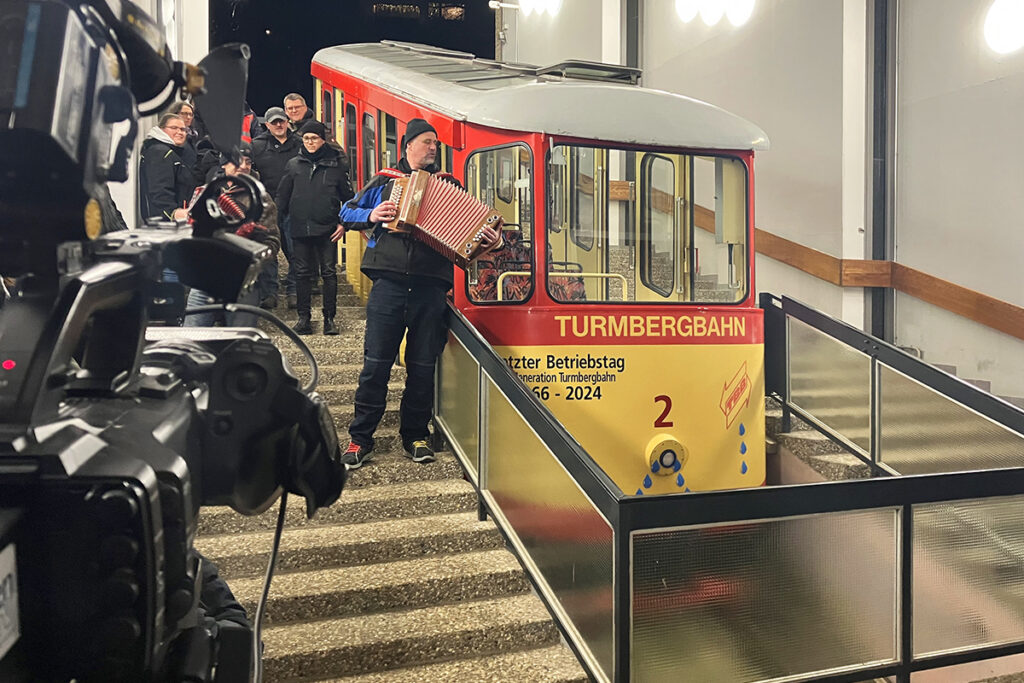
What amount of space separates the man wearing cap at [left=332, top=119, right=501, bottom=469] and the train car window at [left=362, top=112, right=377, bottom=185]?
2130 millimetres

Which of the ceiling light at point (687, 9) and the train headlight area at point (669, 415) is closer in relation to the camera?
the train headlight area at point (669, 415)

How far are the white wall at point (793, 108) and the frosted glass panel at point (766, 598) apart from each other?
15.2ft

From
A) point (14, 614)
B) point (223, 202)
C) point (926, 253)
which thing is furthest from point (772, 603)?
point (926, 253)

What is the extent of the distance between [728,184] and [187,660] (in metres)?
4.23

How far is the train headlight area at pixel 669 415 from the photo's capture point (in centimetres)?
289

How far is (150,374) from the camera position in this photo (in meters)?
1.14

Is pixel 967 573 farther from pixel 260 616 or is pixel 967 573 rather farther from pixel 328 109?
pixel 328 109

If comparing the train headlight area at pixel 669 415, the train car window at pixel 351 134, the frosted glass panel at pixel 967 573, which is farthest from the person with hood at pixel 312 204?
the frosted glass panel at pixel 967 573

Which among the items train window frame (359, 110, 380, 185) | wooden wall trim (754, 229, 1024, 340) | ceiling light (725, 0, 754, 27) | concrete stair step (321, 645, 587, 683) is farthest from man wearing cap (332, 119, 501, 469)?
ceiling light (725, 0, 754, 27)

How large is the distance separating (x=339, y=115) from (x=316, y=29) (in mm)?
5039

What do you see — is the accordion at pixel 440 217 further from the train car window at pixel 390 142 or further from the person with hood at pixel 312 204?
the train car window at pixel 390 142

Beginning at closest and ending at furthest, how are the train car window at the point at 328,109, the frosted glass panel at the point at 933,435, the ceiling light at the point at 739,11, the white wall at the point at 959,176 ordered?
the frosted glass panel at the point at 933,435 < the white wall at the point at 959,176 < the train car window at the point at 328,109 < the ceiling light at the point at 739,11

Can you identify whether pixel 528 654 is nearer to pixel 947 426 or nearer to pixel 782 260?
pixel 947 426

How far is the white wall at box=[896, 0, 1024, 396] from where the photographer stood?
19.6ft
